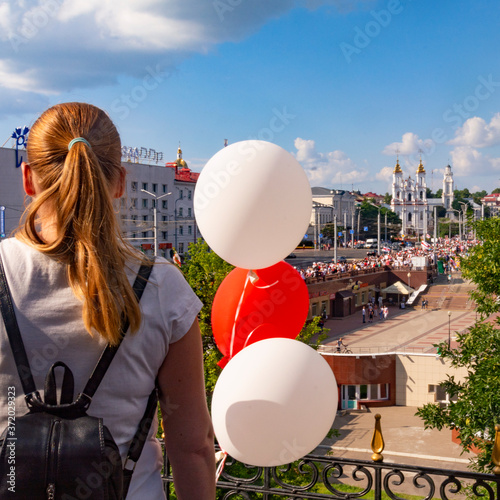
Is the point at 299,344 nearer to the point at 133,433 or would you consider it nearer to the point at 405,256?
the point at 133,433

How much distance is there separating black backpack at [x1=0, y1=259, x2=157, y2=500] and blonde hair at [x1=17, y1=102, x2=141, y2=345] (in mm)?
69

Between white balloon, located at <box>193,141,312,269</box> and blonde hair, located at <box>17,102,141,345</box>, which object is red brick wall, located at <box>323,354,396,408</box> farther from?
blonde hair, located at <box>17,102,141,345</box>

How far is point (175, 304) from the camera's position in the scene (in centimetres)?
134

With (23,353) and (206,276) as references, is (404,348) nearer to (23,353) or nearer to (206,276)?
(206,276)

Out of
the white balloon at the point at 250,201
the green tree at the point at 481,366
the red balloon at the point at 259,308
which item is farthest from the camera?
the green tree at the point at 481,366

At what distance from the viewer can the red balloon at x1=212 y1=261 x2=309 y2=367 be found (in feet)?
12.1

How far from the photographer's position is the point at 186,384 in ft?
4.55

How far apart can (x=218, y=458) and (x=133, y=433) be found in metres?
2.19

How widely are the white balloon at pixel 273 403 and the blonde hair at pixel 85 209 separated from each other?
1.61 m

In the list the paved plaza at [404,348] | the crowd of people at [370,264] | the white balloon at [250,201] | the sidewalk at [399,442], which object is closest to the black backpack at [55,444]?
the white balloon at [250,201]

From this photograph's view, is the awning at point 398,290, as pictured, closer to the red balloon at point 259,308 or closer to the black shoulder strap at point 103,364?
the red balloon at point 259,308

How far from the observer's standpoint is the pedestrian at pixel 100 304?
1270 millimetres

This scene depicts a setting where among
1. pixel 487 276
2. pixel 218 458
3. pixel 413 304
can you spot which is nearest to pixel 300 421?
pixel 218 458

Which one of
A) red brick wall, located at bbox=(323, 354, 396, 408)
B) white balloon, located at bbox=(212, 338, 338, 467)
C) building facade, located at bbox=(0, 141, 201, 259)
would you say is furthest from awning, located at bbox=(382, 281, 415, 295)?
white balloon, located at bbox=(212, 338, 338, 467)
